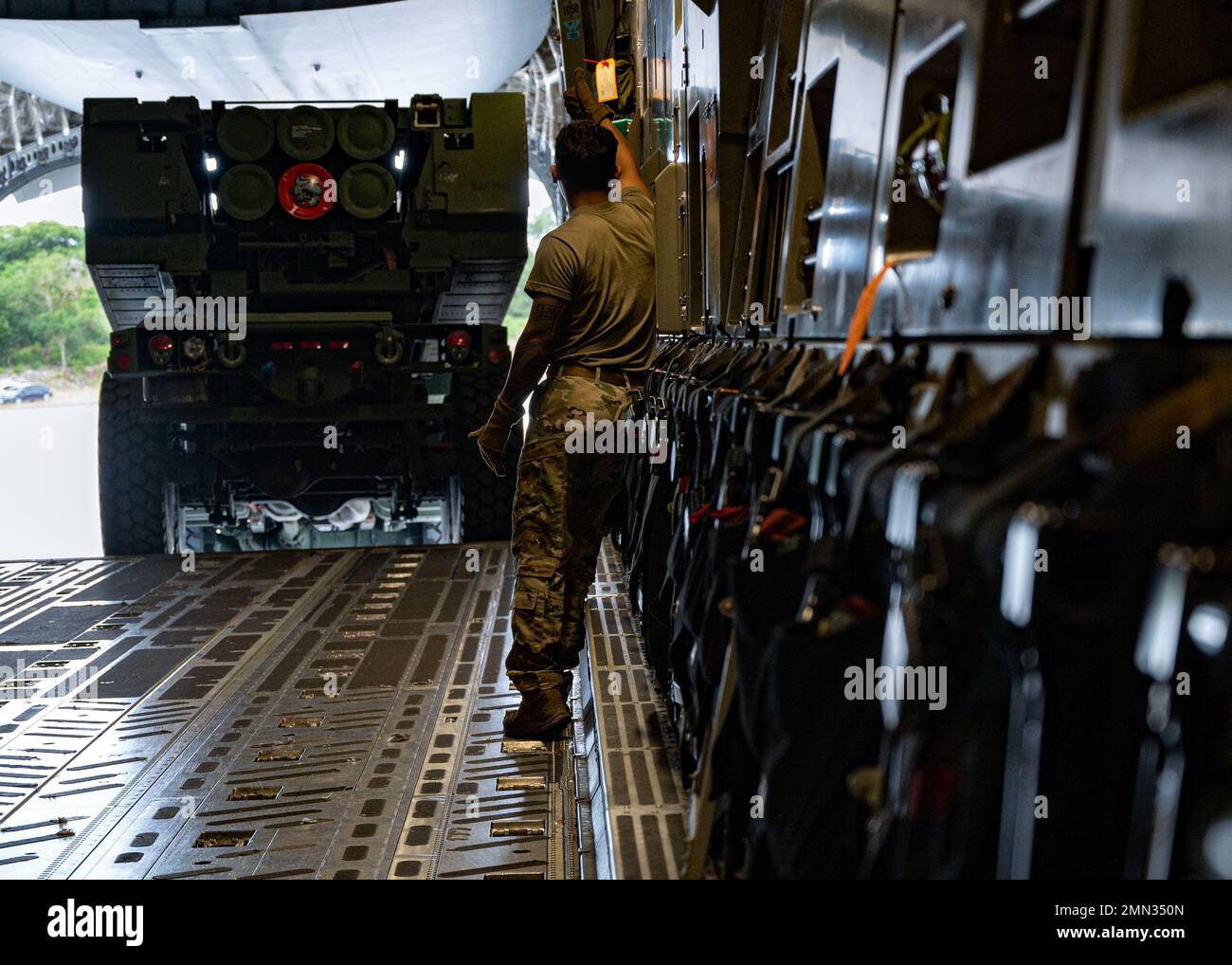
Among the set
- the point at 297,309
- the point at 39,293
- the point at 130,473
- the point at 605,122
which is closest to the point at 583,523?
the point at 605,122

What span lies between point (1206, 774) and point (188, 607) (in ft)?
19.4

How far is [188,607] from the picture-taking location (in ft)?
20.9

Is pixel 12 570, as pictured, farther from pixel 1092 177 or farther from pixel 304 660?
pixel 1092 177

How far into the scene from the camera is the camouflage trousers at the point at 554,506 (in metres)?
4.22

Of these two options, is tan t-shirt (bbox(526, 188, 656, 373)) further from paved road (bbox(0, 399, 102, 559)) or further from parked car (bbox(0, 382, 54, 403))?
parked car (bbox(0, 382, 54, 403))

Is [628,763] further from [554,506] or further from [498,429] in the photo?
[498,429]

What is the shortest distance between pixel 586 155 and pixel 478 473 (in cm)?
413

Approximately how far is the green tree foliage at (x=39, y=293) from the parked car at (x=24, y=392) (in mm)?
533

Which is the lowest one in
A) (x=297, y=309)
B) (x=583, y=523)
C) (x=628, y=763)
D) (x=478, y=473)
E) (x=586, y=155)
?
(x=628, y=763)

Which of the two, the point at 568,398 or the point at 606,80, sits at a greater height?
the point at 606,80

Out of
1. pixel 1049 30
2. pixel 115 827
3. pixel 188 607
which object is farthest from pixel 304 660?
pixel 1049 30

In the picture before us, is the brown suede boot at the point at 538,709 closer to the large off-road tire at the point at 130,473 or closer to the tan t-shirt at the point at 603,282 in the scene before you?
the tan t-shirt at the point at 603,282

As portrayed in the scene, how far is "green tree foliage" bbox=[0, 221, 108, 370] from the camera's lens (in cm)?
2975

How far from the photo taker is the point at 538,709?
4.26 meters
